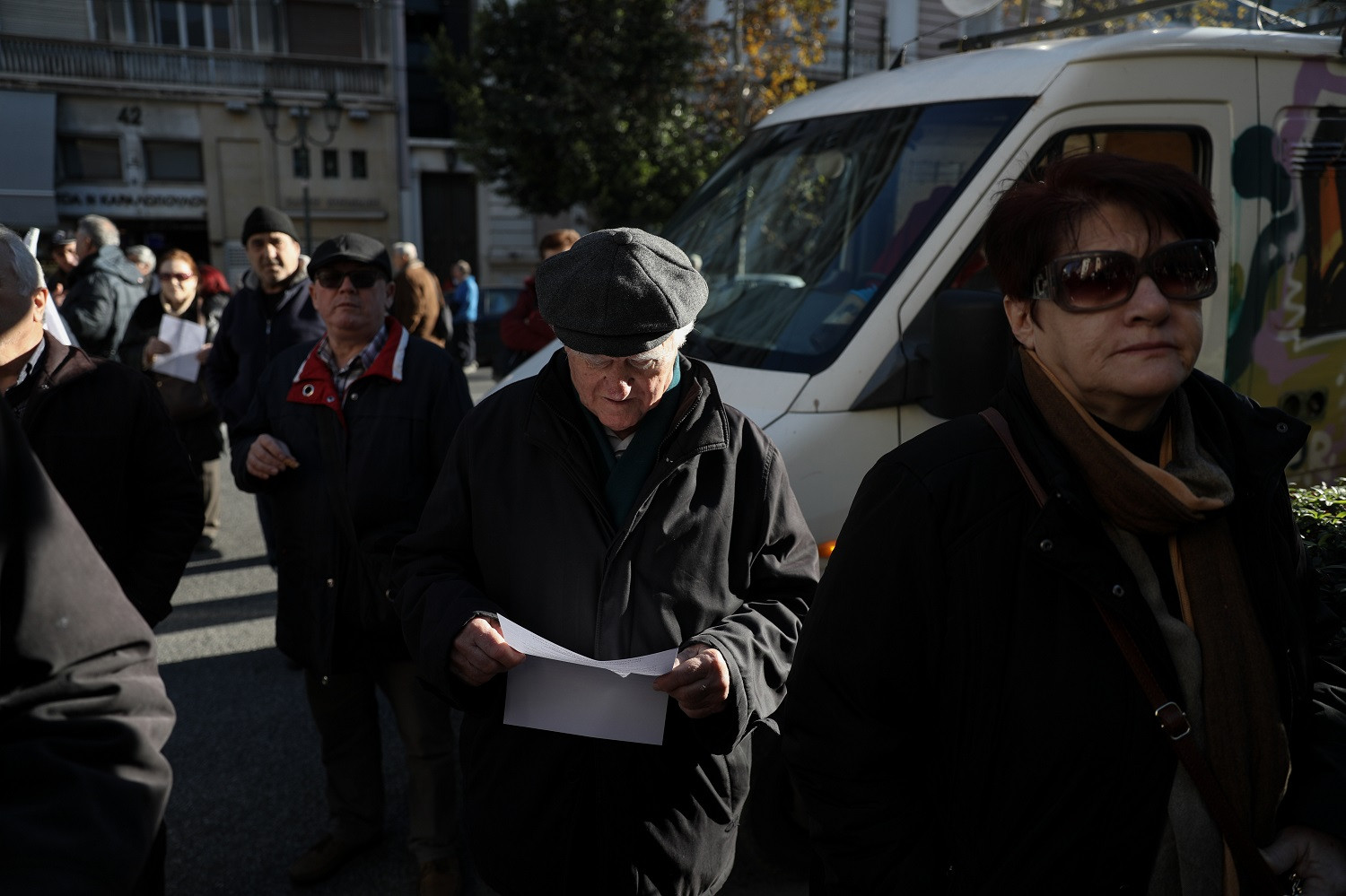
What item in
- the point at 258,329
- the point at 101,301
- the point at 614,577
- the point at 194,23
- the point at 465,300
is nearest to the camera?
the point at 614,577

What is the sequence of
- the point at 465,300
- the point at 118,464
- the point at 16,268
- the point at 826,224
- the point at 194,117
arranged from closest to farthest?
the point at 16,268 < the point at 118,464 < the point at 826,224 < the point at 465,300 < the point at 194,117

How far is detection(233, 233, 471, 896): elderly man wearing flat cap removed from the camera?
326 cm

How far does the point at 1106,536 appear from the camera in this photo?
62.0 inches

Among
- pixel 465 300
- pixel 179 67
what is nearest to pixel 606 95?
pixel 465 300

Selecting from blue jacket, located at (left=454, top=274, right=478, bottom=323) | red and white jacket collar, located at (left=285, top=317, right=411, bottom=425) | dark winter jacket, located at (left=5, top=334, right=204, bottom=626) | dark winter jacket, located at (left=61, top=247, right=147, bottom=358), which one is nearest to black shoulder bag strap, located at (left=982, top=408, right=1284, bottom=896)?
red and white jacket collar, located at (left=285, top=317, right=411, bottom=425)

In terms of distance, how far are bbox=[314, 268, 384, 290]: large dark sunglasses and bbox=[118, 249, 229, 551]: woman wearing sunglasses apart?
2.69 metres

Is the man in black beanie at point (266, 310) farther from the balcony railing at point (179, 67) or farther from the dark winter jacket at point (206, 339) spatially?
the balcony railing at point (179, 67)

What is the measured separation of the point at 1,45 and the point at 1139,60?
105ft

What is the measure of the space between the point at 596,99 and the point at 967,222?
14.4 metres

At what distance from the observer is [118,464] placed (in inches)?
112

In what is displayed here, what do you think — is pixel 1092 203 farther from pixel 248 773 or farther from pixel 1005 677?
pixel 248 773

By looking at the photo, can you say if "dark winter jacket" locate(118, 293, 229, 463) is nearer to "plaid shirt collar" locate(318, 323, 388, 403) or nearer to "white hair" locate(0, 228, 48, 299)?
"plaid shirt collar" locate(318, 323, 388, 403)

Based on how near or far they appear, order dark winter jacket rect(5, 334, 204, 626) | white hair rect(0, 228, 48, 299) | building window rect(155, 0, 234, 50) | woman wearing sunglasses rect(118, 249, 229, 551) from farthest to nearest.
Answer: building window rect(155, 0, 234, 50) → woman wearing sunglasses rect(118, 249, 229, 551) → dark winter jacket rect(5, 334, 204, 626) → white hair rect(0, 228, 48, 299)

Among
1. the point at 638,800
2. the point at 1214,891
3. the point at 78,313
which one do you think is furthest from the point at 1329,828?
the point at 78,313
